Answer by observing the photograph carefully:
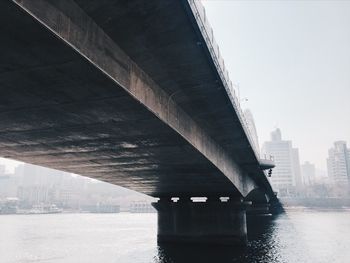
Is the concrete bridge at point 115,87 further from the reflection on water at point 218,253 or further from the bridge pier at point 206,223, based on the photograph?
the bridge pier at point 206,223

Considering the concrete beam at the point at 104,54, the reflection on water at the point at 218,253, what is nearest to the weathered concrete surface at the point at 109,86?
the concrete beam at the point at 104,54

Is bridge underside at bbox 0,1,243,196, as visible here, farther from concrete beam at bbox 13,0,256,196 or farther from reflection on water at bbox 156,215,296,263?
reflection on water at bbox 156,215,296,263

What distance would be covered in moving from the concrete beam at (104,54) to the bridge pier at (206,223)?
2283 centimetres

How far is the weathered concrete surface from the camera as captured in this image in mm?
8422

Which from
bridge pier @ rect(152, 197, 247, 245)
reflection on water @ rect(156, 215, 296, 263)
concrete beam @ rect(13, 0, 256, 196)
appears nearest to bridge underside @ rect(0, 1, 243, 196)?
concrete beam @ rect(13, 0, 256, 196)

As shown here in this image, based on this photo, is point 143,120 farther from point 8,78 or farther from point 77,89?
point 8,78

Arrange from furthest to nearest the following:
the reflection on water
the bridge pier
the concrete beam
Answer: the bridge pier, the reflection on water, the concrete beam

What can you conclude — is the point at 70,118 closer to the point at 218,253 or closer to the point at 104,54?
the point at 104,54

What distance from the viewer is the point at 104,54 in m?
9.86

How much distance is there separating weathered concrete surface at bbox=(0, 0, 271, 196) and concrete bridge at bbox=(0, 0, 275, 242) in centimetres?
3

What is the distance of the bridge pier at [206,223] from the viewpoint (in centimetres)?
3766

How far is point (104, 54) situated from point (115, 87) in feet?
3.76

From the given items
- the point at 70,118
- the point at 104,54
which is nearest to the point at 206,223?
the point at 70,118

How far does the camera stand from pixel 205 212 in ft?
129
